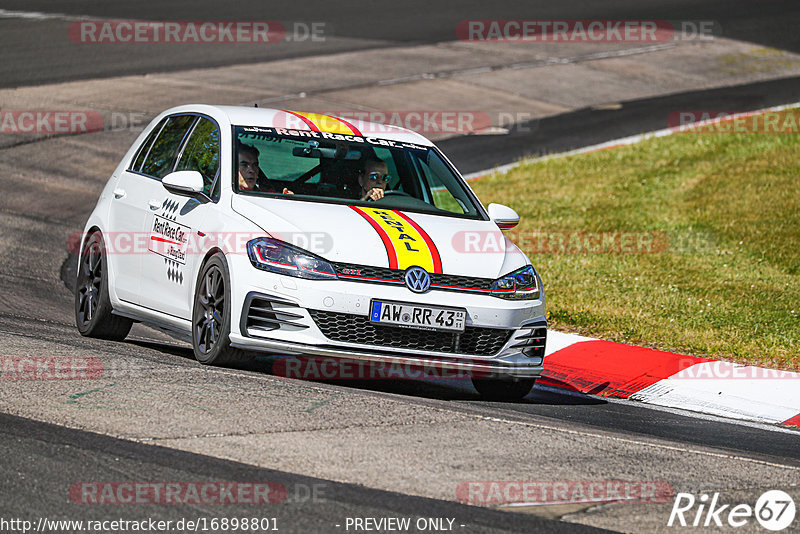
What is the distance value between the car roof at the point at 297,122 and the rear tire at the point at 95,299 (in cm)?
119

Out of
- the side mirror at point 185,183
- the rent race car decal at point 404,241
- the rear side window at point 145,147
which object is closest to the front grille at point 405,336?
the rent race car decal at point 404,241

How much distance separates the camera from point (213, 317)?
25.3ft

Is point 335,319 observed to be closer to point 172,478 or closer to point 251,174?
point 251,174

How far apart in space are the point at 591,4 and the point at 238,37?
35.1 ft

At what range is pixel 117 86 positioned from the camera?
2172 centimetres

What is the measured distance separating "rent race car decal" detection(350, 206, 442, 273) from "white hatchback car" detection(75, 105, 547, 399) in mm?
12

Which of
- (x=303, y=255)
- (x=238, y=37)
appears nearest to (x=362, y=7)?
(x=238, y=37)

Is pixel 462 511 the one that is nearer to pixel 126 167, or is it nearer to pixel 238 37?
pixel 126 167

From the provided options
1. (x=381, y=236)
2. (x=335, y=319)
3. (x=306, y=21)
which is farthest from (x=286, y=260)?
(x=306, y=21)

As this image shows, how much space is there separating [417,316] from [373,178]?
1.56 meters

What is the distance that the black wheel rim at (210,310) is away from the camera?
7664 millimetres

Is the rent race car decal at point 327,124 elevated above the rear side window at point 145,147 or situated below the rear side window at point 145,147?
above

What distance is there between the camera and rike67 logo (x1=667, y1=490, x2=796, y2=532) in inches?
208

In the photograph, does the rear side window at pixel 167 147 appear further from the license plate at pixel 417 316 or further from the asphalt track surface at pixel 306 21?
the asphalt track surface at pixel 306 21
